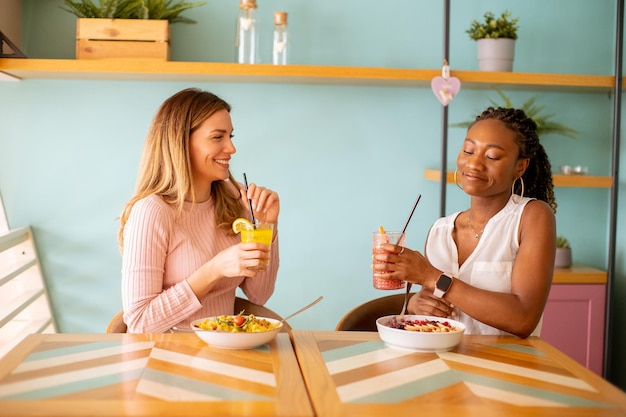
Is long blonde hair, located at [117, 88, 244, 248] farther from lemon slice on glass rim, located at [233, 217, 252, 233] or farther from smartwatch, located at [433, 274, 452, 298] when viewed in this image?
smartwatch, located at [433, 274, 452, 298]

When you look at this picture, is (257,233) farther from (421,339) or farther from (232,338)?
(421,339)

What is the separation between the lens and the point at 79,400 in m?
1.45

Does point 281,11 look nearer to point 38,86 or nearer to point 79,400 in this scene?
point 38,86

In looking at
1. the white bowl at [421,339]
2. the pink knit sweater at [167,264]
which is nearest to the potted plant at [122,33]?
the pink knit sweater at [167,264]

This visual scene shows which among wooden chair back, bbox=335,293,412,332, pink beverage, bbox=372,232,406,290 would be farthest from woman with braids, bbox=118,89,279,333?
pink beverage, bbox=372,232,406,290

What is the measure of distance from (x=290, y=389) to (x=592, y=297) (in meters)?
2.17

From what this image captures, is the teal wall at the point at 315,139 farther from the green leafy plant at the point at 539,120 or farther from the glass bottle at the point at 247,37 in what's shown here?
the glass bottle at the point at 247,37

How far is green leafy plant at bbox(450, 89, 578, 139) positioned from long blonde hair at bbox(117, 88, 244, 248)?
1.42 meters

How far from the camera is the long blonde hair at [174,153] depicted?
7.75 ft

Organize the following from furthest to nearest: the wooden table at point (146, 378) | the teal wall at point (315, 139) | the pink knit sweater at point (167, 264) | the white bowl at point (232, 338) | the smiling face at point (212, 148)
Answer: the teal wall at point (315, 139) < the smiling face at point (212, 148) < the pink knit sweater at point (167, 264) < the white bowl at point (232, 338) < the wooden table at point (146, 378)

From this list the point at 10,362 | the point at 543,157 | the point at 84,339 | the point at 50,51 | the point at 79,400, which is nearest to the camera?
the point at 79,400

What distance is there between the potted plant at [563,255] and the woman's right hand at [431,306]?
136 cm

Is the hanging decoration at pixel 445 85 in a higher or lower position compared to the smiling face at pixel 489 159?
higher

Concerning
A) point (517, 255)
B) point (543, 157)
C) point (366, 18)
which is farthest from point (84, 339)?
point (366, 18)
